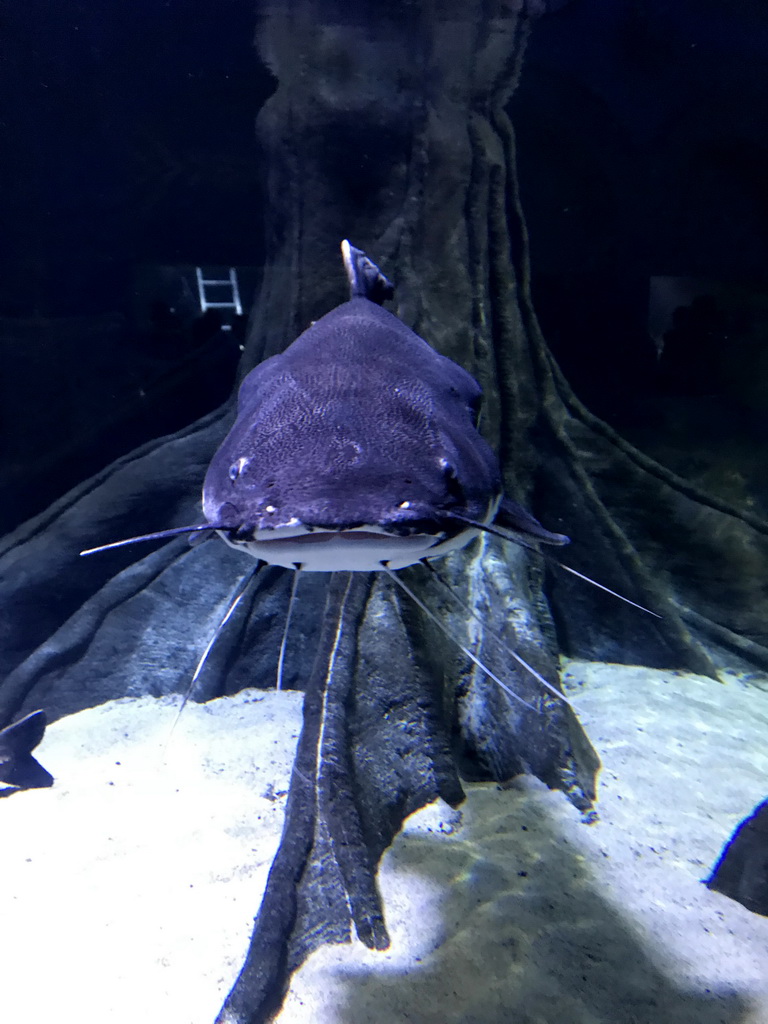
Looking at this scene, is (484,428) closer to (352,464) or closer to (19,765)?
(352,464)

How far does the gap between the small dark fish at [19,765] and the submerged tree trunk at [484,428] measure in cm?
124

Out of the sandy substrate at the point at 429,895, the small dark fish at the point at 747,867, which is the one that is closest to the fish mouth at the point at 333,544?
the sandy substrate at the point at 429,895

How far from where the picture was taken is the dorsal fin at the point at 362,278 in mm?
2520

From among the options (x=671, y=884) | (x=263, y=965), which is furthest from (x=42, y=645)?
(x=671, y=884)

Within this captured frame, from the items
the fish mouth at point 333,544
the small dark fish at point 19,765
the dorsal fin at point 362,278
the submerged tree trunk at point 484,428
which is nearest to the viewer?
the fish mouth at point 333,544

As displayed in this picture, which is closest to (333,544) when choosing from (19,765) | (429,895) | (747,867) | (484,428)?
(429,895)

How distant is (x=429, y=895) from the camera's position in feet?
7.13

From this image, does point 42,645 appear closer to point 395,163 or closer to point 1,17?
point 395,163

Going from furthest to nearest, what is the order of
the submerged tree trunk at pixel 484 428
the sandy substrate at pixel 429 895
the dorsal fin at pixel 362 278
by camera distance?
the submerged tree trunk at pixel 484 428 → the dorsal fin at pixel 362 278 → the sandy substrate at pixel 429 895

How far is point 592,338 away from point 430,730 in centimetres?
498

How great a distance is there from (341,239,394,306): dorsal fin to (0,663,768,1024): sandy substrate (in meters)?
2.34

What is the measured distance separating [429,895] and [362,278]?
2482 millimetres

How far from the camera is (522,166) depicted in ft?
21.1

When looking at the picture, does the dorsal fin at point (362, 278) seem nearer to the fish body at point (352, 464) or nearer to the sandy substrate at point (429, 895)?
the fish body at point (352, 464)
